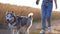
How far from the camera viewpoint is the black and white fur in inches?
97.7

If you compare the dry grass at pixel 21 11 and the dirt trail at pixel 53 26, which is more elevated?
the dry grass at pixel 21 11

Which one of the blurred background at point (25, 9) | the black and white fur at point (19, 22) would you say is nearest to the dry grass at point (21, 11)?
the blurred background at point (25, 9)

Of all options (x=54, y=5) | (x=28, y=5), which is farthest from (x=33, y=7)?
(x=54, y=5)

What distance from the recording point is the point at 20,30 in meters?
2.68

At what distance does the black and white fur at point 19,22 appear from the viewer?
248cm

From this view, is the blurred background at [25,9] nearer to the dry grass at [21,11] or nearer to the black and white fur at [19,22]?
the dry grass at [21,11]

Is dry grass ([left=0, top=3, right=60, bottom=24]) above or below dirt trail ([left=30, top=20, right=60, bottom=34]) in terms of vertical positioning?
above

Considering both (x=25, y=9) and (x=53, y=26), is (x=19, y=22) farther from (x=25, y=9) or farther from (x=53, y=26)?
(x=53, y=26)

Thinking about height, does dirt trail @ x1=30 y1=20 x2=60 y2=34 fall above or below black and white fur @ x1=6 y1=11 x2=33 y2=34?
below

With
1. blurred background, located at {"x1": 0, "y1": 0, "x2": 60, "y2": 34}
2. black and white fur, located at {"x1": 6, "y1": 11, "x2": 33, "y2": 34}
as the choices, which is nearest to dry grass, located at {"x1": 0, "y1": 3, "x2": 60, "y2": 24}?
blurred background, located at {"x1": 0, "y1": 0, "x2": 60, "y2": 34}

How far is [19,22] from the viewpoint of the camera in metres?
2.57

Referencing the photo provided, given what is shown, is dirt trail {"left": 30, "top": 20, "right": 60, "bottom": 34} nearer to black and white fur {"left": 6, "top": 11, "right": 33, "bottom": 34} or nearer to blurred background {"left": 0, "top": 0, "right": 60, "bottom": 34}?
blurred background {"left": 0, "top": 0, "right": 60, "bottom": 34}

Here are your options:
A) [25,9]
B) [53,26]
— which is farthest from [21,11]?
[53,26]

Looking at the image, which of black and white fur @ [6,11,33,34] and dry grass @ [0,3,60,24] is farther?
dry grass @ [0,3,60,24]
